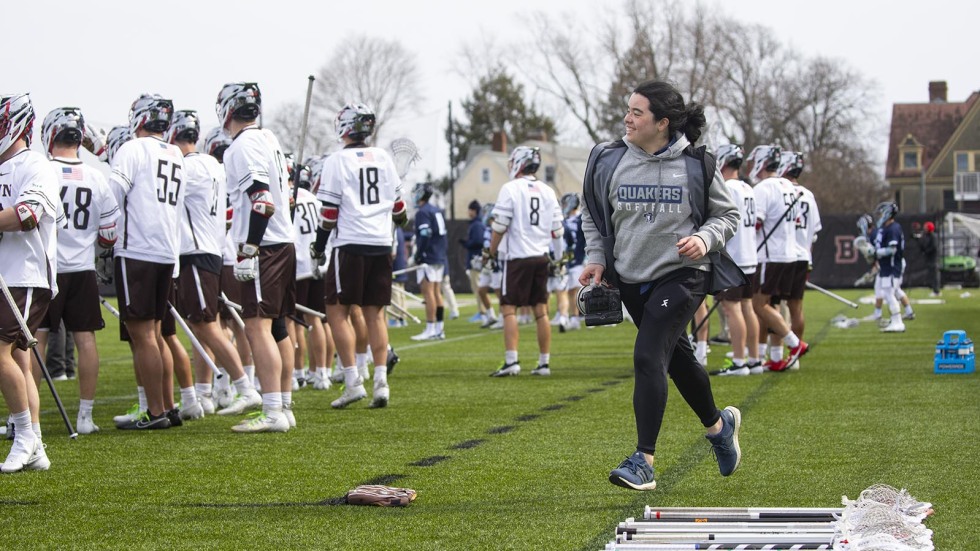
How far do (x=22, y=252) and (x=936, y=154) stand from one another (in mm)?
82639

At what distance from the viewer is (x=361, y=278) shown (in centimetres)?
977

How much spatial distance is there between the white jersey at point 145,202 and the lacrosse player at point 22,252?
55.8 inches

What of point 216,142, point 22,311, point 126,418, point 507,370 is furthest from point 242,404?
point 507,370

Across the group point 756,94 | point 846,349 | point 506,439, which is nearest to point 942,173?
point 756,94

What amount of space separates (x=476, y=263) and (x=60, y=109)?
15.2 metres

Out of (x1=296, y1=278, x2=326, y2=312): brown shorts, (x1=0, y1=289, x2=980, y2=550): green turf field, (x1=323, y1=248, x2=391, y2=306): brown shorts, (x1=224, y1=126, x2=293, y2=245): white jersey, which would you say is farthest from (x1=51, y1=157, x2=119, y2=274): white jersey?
(x1=296, y1=278, x2=326, y2=312): brown shorts

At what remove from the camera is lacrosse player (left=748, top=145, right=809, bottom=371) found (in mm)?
12695

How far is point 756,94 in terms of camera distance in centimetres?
6375

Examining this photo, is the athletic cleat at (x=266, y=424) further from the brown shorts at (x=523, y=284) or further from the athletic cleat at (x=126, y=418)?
the brown shorts at (x=523, y=284)

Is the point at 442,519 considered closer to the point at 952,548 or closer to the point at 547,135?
the point at 952,548

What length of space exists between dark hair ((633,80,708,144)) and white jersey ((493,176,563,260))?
6.82 m

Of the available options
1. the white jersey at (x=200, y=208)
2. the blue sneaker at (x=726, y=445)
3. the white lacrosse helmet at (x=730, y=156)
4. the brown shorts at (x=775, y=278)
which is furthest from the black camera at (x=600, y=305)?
the brown shorts at (x=775, y=278)

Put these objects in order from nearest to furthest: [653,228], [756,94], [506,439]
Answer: [653,228]
[506,439]
[756,94]

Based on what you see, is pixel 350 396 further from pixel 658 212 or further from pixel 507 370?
pixel 658 212
